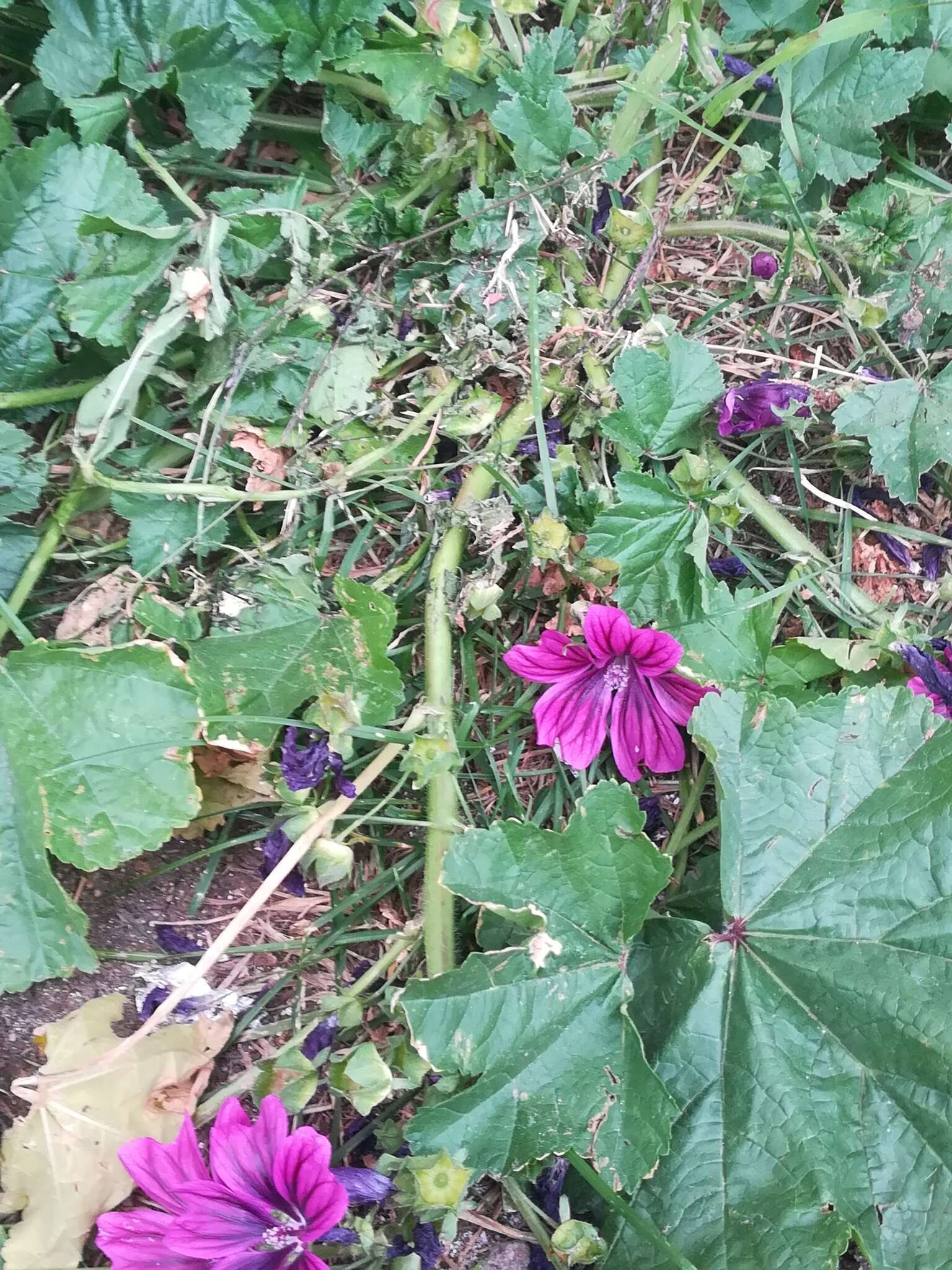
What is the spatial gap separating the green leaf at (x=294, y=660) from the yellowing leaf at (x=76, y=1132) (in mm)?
500

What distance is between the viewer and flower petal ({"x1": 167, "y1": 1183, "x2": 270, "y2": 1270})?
1.20 metres

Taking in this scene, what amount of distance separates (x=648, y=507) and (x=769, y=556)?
1.15 ft

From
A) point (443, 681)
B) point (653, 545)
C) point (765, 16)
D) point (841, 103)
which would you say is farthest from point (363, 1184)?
point (765, 16)

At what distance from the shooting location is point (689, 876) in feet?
5.08

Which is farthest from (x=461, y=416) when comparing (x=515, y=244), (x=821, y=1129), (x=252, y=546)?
(x=821, y=1129)

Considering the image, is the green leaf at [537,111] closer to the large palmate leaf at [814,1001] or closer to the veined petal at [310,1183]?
the large palmate leaf at [814,1001]

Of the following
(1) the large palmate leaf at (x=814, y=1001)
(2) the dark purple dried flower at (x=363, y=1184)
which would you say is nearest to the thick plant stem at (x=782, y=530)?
(1) the large palmate leaf at (x=814, y=1001)

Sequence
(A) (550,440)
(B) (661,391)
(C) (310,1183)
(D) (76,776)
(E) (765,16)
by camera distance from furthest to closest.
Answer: (E) (765,16)
(A) (550,440)
(B) (661,391)
(D) (76,776)
(C) (310,1183)

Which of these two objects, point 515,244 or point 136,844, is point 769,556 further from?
point 136,844

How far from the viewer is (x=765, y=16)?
173 cm

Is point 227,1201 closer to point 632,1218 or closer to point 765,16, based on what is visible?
point 632,1218

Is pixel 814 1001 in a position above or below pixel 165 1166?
above

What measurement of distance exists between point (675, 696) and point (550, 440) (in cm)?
49

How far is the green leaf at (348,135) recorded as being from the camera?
1.58 m
